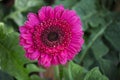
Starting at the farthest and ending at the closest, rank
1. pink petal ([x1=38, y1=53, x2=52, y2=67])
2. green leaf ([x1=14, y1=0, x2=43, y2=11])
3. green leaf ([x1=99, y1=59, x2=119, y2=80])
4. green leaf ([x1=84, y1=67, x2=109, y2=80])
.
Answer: green leaf ([x1=14, y1=0, x2=43, y2=11]) → green leaf ([x1=99, y1=59, x2=119, y2=80]) → green leaf ([x1=84, y1=67, x2=109, y2=80]) → pink petal ([x1=38, y1=53, x2=52, y2=67])

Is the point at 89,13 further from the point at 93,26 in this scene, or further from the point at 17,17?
the point at 17,17

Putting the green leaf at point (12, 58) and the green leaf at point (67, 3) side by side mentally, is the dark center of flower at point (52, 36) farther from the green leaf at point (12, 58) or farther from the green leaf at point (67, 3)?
the green leaf at point (67, 3)

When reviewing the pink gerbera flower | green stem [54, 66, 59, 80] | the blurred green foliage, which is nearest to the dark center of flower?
the pink gerbera flower

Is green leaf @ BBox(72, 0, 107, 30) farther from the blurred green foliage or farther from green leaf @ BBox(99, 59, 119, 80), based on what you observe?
green leaf @ BBox(99, 59, 119, 80)

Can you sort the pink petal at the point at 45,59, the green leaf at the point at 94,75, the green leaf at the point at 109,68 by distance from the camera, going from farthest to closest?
1. the green leaf at the point at 109,68
2. the green leaf at the point at 94,75
3. the pink petal at the point at 45,59

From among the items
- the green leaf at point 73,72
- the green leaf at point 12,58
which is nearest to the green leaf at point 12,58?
the green leaf at point 12,58

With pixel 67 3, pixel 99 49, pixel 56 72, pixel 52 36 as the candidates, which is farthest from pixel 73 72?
pixel 67 3
